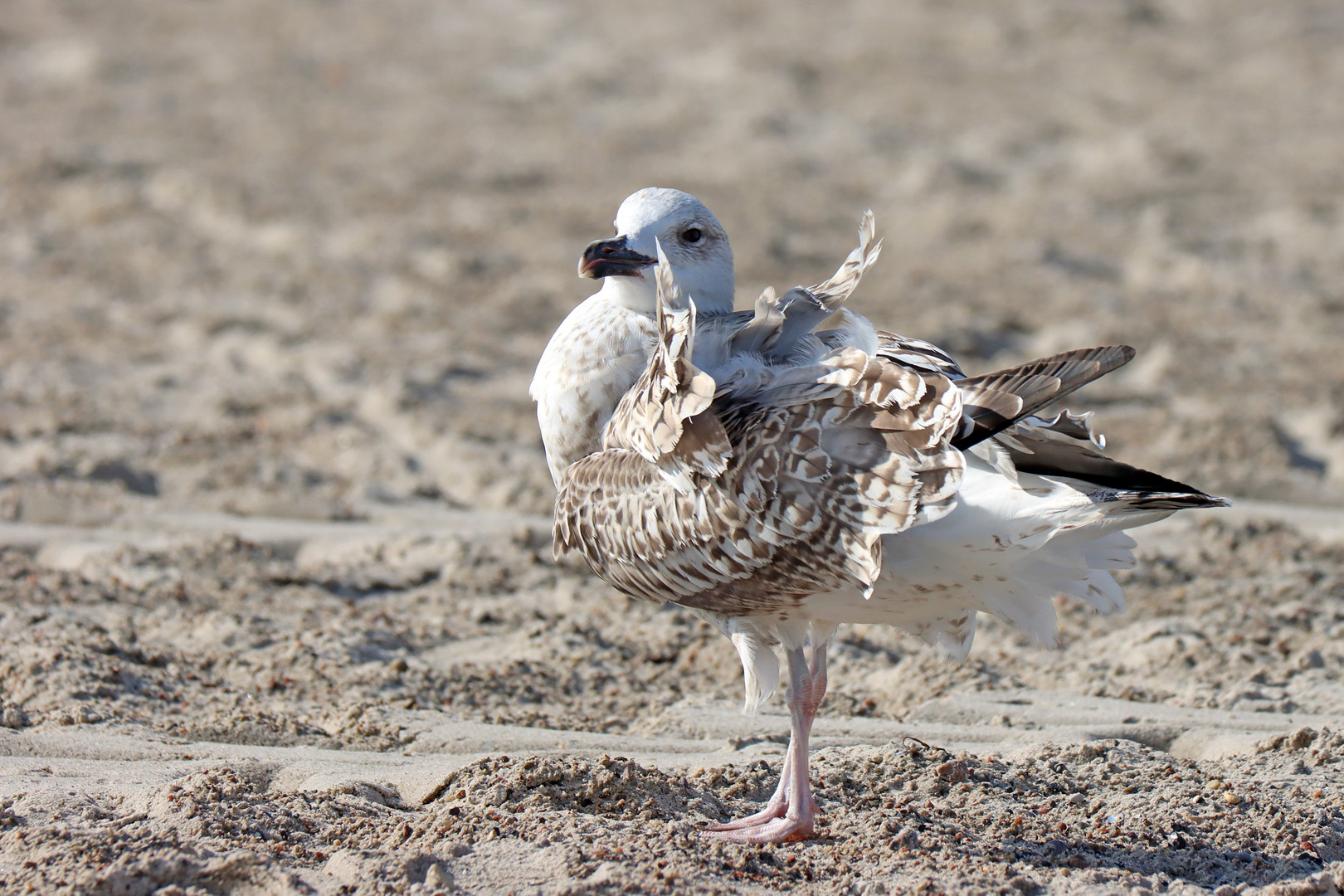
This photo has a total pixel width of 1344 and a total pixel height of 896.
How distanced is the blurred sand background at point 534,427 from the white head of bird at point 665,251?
127 cm

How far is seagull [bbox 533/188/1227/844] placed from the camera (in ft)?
9.71

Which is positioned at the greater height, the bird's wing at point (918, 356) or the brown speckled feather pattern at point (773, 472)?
the bird's wing at point (918, 356)

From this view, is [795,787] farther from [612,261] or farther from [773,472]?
[612,261]

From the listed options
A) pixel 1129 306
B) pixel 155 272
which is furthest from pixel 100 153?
pixel 1129 306

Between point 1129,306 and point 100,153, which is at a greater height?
point 100,153

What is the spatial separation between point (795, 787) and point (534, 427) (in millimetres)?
3673

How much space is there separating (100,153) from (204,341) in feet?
12.7

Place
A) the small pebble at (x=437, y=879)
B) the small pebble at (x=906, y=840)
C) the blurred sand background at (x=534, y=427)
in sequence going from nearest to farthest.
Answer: the small pebble at (x=437, y=879) → the small pebble at (x=906, y=840) → the blurred sand background at (x=534, y=427)

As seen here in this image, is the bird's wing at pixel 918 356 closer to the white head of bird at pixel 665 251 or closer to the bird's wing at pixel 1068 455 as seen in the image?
the bird's wing at pixel 1068 455

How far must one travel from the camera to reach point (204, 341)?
7867 mm

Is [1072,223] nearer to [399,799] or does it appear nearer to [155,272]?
[155,272]

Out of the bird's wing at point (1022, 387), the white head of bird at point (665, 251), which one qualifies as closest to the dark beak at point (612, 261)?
the white head of bird at point (665, 251)

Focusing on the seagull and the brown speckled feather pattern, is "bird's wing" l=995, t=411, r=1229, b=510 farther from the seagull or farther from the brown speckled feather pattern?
the brown speckled feather pattern

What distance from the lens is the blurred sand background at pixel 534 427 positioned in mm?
3350
